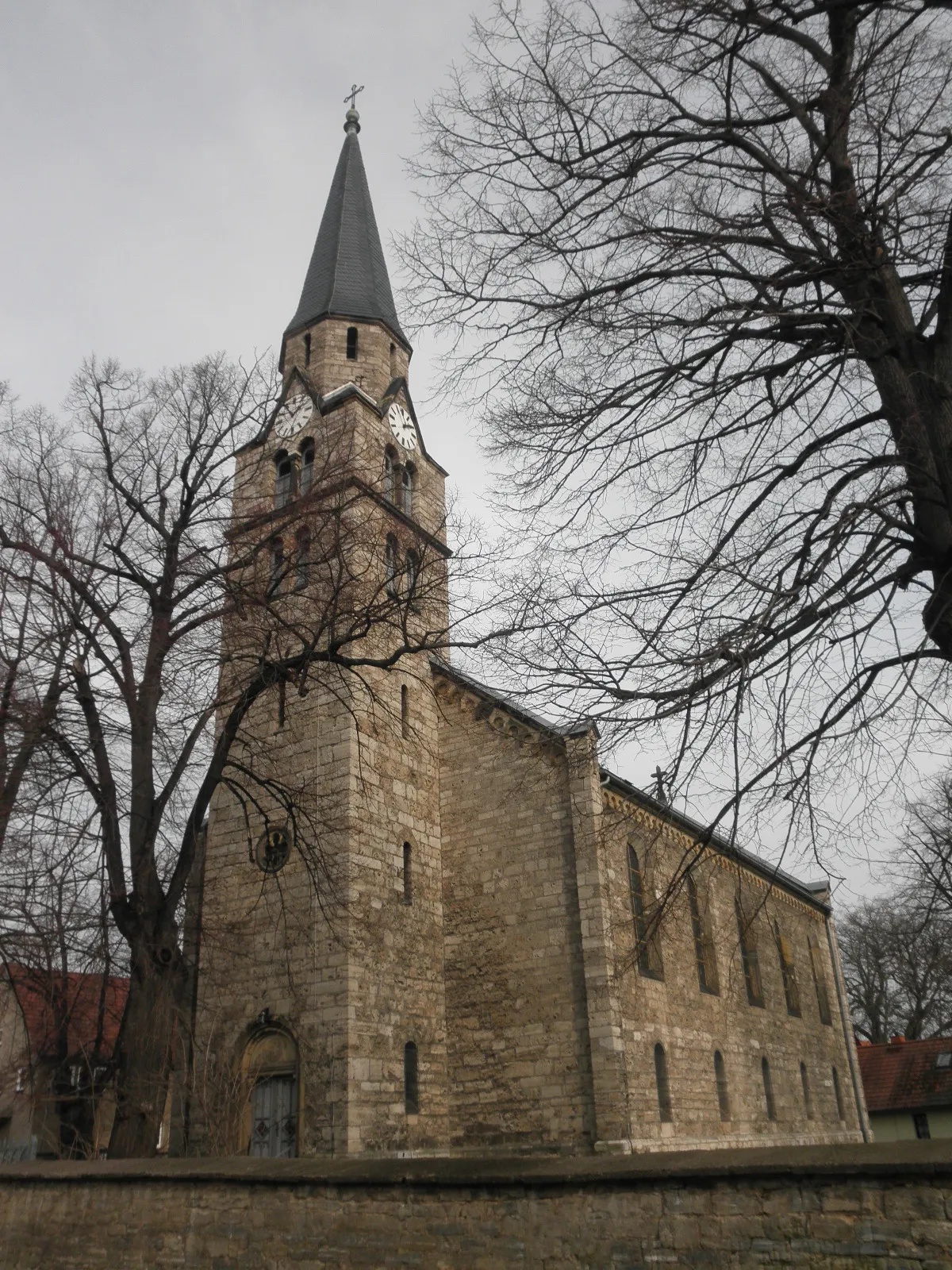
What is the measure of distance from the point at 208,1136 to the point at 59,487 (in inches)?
395

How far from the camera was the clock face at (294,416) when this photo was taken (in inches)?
906

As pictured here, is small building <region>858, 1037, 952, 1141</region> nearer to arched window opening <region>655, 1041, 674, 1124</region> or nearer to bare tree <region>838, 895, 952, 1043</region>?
bare tree <region>838, 895, 952, 1043</region>

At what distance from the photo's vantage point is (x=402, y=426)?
23922mm

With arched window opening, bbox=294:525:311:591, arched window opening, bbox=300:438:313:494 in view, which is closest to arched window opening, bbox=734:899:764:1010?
arched window opening, bbox=300:438:313:494

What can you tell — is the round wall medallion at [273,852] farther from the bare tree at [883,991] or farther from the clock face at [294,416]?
the bare tree at [883,991]

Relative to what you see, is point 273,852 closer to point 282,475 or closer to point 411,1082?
point 411,1082

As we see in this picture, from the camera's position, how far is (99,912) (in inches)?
532

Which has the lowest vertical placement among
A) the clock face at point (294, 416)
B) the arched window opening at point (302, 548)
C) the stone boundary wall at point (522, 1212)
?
the stone boundary wall at point (522, 1212)

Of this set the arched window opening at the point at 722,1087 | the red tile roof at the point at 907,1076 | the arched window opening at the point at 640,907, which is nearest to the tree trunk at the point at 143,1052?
the arched window opening at the point at 640,907

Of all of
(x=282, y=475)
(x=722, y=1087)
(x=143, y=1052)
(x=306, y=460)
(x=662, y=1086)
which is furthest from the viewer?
(x=282, y=475)

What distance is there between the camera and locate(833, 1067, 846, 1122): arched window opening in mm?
28812

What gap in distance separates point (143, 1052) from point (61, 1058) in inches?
389

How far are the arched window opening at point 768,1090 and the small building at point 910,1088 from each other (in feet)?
51.0

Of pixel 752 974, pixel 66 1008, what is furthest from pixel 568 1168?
pixel 752 974
